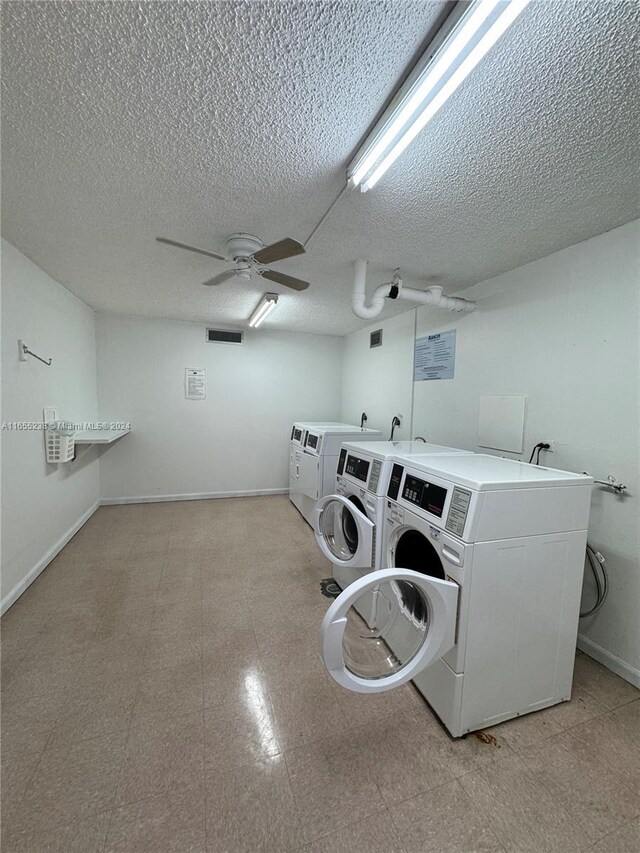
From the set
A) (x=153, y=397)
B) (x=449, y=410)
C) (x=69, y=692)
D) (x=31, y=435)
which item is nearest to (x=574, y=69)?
(x=449, y=410)

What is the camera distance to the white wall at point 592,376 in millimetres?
1701

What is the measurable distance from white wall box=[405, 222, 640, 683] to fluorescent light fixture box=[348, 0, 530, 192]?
1.46 meters

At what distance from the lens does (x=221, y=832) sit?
1.05m

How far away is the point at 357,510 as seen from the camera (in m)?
1.90

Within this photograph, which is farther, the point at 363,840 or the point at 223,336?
the point at 223,336

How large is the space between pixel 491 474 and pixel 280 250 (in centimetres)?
150

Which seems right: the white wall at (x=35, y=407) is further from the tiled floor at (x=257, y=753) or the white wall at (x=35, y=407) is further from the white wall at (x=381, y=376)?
the white wall at (x=381, y=376)

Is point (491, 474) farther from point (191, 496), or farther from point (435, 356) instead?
point (191, 496)

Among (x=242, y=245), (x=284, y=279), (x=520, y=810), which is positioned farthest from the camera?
(x=284, y=279)

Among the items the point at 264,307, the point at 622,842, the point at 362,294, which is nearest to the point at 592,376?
the point at 362,294

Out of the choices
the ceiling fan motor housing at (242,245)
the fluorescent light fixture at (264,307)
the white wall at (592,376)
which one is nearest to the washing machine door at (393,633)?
the white wall at (592,376)

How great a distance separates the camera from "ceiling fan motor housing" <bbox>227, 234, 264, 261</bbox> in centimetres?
197

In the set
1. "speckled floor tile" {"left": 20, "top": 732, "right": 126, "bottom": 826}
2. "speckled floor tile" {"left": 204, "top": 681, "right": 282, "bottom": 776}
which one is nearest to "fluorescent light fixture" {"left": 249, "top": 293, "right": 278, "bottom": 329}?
"speckled floor tile" {"left": 204, "top": 681, "right": 282, "bottom": 776}

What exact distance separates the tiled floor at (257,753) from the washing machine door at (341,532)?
431 millimetres
